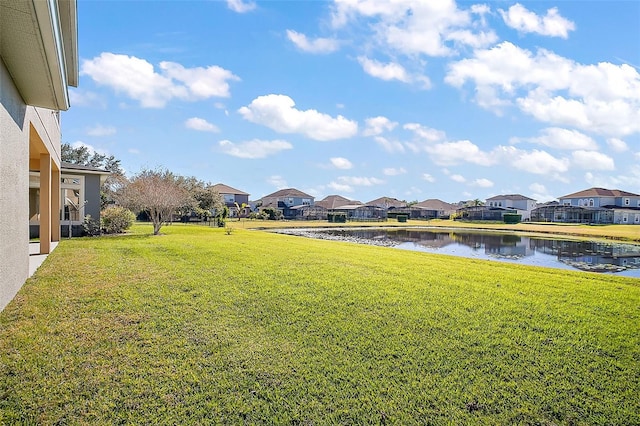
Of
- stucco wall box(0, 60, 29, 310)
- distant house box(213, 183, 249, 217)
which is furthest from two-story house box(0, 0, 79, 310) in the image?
distant house box(213, 183, 249, 217)

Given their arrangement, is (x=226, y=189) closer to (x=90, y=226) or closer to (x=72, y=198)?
(x=72, y=198)

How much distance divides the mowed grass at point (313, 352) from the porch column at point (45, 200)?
3493mm

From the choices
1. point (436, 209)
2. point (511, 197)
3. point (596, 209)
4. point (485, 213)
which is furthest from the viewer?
point (436, 209)

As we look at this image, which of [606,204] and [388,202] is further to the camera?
[388,202]

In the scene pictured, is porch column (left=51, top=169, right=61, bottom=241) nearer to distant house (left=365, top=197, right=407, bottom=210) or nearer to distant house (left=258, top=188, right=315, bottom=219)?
distant house (left=258, top=188, right=315, bottom=219)

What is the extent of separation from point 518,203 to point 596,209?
15.8 meters

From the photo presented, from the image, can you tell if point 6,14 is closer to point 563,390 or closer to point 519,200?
point 563,390

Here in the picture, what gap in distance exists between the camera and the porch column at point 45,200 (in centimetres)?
1028

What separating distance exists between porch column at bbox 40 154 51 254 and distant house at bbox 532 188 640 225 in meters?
64.9

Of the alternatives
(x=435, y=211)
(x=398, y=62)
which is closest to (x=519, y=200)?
(x=435, y=211)

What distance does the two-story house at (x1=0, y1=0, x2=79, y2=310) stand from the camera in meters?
4.34

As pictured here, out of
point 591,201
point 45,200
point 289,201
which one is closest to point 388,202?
point 289,201

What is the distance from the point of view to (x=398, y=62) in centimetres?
1883

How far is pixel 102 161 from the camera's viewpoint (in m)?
54.6
